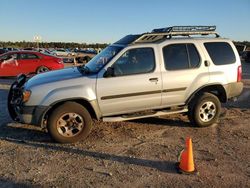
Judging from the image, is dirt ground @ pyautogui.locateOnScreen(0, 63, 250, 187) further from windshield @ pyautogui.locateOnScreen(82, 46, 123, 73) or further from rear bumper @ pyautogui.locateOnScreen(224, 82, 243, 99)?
windshield @ pyautogui.locateOnScreen(82, 46, 123, 73)

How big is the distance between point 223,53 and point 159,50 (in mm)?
1614

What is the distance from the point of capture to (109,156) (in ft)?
18.8

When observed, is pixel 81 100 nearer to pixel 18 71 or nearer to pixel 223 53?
pixel 223 53

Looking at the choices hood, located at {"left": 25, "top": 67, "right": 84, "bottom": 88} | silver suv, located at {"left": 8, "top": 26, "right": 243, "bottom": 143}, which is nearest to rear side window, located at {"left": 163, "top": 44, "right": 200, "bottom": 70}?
silver suv, located at {"left": 8, "top": 26, "right": 243, "bottom": 143}

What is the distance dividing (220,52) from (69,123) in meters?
3.67

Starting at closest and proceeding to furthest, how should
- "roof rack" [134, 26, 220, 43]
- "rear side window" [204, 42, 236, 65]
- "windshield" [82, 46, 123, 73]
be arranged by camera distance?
"windshield" [82, 46, 123, 73] < "roof rack" [134, 26, 220, 43] < "rear side window" [204, 42, 236, 65]

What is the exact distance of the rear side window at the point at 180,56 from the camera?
7.03 m

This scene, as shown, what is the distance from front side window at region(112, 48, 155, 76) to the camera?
6625mm

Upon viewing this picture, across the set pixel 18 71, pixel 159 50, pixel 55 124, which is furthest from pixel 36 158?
pixel 18 71

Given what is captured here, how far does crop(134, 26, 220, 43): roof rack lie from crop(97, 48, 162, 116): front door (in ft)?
1.28

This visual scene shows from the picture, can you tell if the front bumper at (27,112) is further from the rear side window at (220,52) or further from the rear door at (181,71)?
the rear side window at (220,52)

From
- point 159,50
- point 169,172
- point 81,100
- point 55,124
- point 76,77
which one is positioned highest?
point 159,50

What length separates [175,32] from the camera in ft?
24.5

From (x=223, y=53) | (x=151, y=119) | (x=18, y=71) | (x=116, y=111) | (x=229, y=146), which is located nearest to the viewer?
(x=229, y=146)
